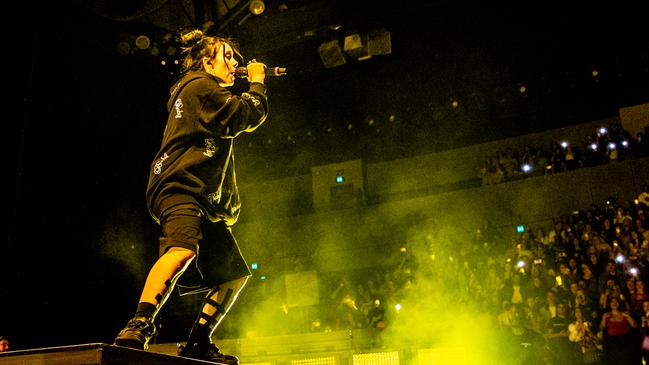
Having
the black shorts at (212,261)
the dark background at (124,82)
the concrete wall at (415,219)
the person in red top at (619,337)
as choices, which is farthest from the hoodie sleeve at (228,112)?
the concrete wall at (415,219)

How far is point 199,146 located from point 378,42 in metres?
5.34

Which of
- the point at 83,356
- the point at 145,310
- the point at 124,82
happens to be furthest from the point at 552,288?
the point at 83,356

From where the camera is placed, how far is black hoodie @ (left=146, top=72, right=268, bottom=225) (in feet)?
8.06

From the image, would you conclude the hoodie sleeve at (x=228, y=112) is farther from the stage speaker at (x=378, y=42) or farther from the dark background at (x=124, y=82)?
the stage speaker at (x=378, y=42)

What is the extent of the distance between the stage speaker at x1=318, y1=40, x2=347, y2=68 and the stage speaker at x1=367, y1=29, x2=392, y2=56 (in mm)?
431

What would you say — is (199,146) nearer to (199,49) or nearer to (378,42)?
(199,49)

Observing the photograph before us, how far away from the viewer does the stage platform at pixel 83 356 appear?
5.78 feet

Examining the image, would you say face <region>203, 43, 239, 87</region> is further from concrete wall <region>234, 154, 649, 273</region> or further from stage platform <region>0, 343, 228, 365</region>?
concrete wall <region>234, 154, 649, 273</region>

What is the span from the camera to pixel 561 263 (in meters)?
9.27

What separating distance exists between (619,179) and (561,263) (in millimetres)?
3740

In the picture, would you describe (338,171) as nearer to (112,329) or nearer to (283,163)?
(283,163)

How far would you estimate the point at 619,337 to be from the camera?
23.0 ft

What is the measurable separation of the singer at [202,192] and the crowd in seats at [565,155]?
11.3 metres

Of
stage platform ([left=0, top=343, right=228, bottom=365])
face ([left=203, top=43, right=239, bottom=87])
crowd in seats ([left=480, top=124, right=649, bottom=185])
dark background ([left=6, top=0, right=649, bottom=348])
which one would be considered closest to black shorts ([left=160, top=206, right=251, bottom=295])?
stage platform ([left=0, top=343, right=228, bottom=365])
